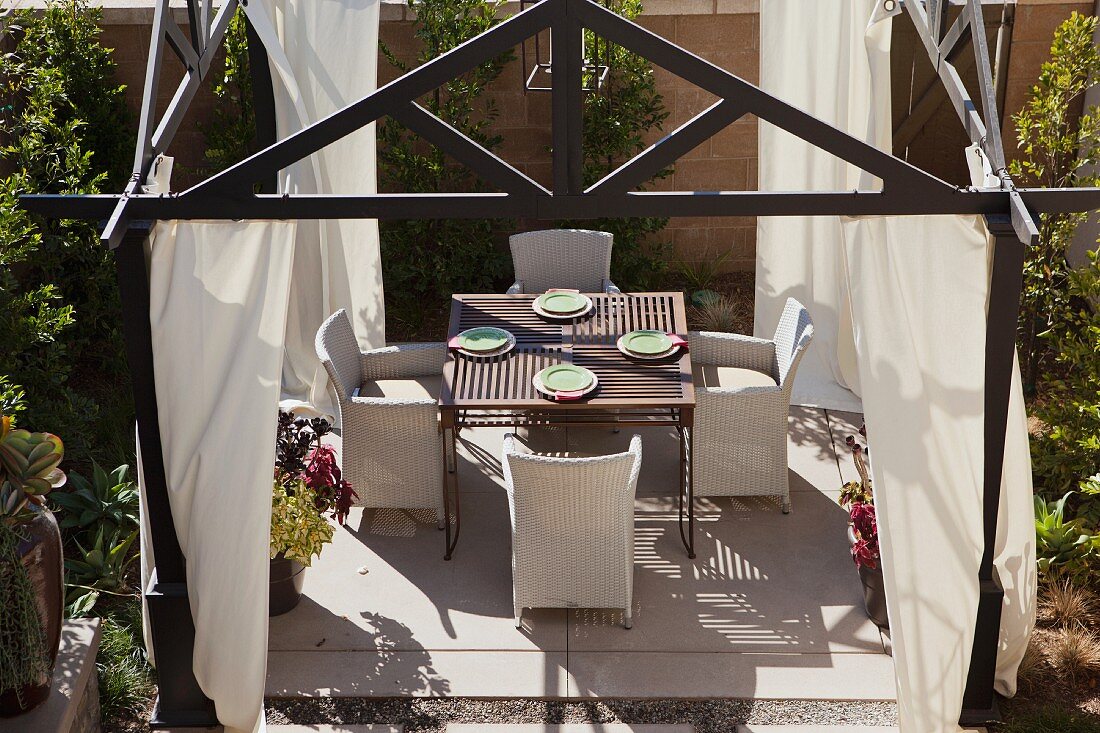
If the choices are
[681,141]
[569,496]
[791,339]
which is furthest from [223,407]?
[791,339]

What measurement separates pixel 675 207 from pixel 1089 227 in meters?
4.80

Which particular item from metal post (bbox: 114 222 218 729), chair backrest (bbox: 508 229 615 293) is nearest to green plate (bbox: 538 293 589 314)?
chair backrest (bbox: 508 229 615 293)

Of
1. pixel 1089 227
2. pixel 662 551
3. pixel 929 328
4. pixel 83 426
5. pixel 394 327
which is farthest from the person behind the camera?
pixel 394 327

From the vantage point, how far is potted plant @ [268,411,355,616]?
5.04 m

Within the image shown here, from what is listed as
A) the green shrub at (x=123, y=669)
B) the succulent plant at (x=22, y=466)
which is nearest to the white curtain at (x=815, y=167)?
the green shrub at (x=123, y=669)

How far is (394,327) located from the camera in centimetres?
806

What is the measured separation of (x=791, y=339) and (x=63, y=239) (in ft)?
13.8

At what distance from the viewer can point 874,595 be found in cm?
511

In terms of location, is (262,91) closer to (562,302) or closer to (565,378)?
(562,302)

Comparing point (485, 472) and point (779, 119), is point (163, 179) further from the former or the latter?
point (485, 472)

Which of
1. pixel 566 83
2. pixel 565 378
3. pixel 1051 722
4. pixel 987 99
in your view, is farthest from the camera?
pixel 565 378

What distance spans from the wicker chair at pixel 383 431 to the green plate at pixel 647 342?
3.42 feet

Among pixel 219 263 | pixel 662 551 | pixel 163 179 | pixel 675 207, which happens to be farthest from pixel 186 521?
pixel 662 551

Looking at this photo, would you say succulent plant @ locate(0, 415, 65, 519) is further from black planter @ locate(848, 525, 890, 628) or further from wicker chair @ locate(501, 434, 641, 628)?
black planter @ locate(848, 525, 890, 628)
